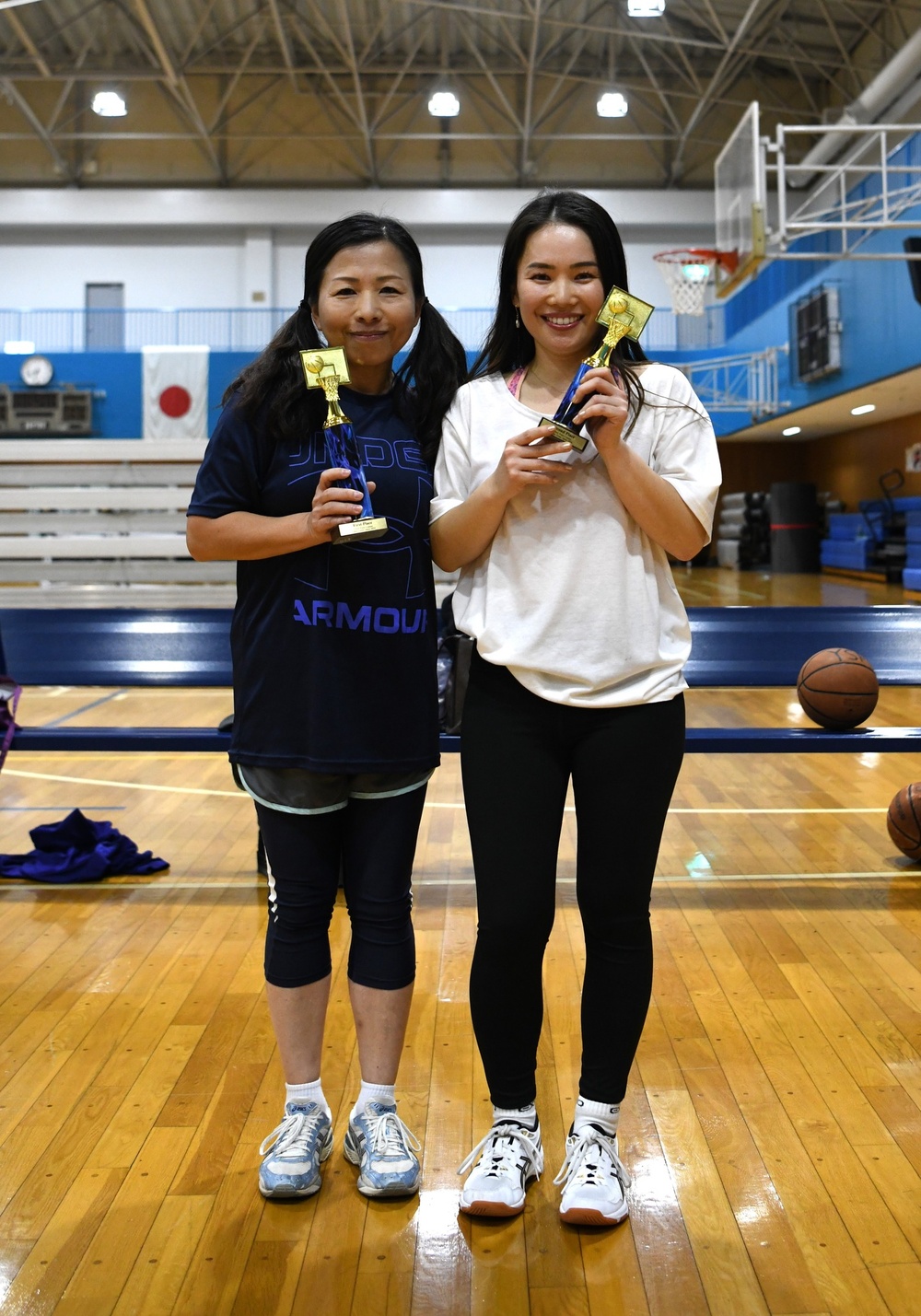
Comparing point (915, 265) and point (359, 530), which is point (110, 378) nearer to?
point (915, 265)

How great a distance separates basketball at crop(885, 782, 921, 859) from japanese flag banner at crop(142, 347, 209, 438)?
17.1 meters

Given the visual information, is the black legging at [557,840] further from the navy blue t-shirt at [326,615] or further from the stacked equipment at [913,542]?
the stacked equipment at [913,542]

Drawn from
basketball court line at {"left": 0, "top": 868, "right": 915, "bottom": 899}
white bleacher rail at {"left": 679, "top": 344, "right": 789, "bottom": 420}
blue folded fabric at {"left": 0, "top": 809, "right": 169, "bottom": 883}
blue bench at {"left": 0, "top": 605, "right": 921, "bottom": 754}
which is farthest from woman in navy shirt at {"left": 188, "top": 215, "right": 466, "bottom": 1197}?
white bleacher rail at {"left": 679, "top": 344, "right": 789, "bottom": 420}

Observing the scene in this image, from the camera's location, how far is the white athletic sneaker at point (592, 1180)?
182cm

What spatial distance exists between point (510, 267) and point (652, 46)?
785 inches

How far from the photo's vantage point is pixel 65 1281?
5.58 ft

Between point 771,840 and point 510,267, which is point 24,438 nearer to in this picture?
point 771,840

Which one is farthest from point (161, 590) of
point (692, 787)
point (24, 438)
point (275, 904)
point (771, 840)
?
point (275, 904)

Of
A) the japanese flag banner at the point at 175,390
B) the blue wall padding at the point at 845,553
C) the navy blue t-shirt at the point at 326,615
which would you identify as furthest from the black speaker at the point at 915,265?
the japanese flag banner at the point at 175,390

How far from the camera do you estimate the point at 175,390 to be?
64.4ft

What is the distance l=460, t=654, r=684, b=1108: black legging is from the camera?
178 centimetres

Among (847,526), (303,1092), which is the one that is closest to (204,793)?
(303,1092)

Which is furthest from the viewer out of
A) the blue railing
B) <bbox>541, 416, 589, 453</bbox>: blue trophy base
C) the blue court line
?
the blue railing

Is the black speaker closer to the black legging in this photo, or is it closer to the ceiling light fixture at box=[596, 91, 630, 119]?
the ceiling light fixture at box=[596, 91, 630, 119]
